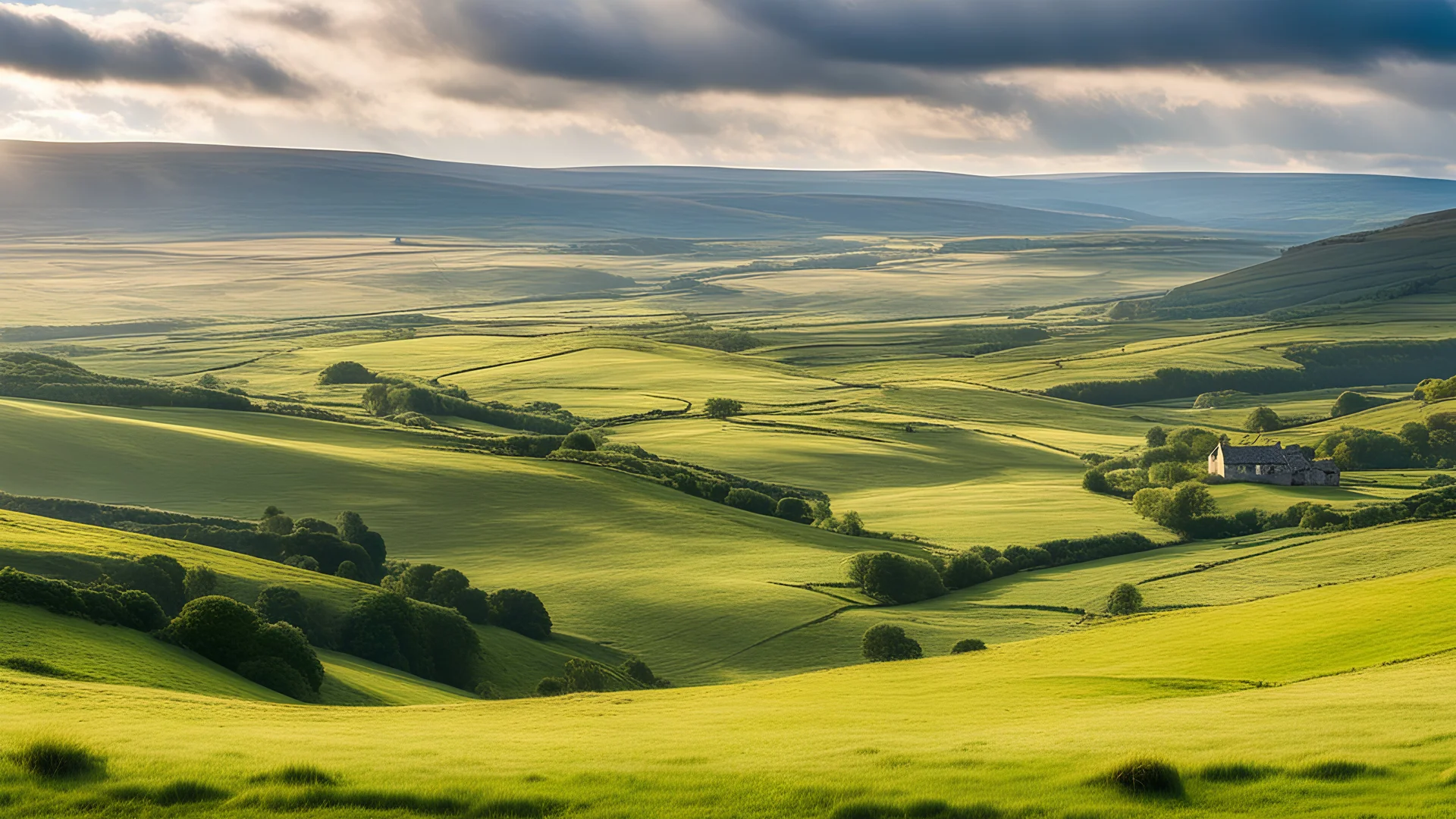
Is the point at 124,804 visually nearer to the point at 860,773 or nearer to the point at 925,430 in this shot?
the point at 860,773

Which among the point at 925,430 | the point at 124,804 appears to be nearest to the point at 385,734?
the point at 124,804

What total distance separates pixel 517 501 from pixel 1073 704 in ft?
250

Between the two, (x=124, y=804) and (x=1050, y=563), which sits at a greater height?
(x=124, y=804)

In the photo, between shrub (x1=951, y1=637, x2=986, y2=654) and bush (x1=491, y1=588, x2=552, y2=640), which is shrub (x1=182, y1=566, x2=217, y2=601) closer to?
bush (x1=491, y1=588, x2=552, y2=640)

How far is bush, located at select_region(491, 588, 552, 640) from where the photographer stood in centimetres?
7212

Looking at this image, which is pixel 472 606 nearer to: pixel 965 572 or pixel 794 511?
pixel 965 572

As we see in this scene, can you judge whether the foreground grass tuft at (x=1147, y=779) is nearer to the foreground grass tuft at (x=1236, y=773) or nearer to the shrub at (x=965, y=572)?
the foreground grass tuft at (x=1236, y=773)

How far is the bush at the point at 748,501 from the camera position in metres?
111

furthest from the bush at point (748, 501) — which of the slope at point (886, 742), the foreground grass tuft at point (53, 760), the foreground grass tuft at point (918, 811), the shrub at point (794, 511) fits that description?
the foreground grass tuft at point (53, 760)

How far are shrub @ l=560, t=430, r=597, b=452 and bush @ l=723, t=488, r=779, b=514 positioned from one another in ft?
66.6

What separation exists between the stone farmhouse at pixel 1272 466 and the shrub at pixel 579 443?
211 ft

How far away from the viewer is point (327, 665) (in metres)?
51.0

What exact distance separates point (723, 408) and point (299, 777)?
150m

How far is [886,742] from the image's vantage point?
25750 millimetres
